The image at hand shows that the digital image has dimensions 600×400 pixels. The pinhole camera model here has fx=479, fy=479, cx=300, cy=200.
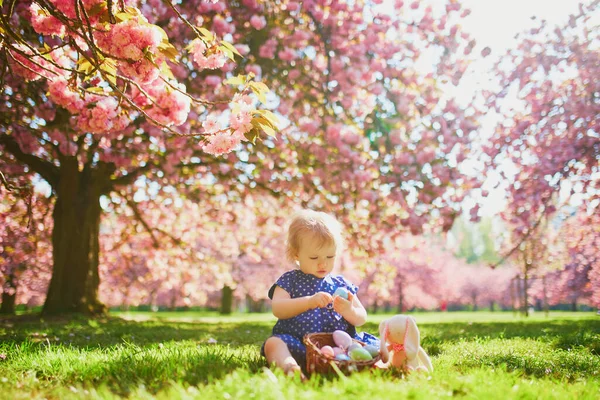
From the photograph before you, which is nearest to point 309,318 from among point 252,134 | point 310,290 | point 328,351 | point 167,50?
point 310,290

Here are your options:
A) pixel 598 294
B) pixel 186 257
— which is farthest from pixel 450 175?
pixel 598 294

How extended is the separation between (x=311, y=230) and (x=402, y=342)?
894mm

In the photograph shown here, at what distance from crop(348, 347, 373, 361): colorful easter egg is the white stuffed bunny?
0.64 ft

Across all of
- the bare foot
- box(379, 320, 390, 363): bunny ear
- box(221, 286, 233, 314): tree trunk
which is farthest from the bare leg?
box(221, 286, 233, 314): tree trunk

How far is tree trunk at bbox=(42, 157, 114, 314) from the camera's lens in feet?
29.1

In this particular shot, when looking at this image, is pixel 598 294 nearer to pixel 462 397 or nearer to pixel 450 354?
pixel 450 354

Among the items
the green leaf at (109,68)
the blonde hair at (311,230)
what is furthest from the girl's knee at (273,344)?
the green leaf at (109,68)

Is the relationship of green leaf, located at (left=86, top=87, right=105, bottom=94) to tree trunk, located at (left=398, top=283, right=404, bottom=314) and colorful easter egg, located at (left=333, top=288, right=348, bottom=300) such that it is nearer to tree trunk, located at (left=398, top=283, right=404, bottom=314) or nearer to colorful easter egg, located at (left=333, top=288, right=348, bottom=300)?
colorful easter egg, located at (left=333, top=288, right=348, bottom=300)

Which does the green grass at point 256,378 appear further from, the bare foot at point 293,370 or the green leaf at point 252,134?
the green leaf at point 252,134

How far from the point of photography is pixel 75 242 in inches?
357

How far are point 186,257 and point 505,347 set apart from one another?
10.4 meters

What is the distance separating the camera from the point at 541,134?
9016mm

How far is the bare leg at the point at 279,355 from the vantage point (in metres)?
2.65

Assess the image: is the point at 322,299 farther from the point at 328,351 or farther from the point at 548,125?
the point at 548,125
